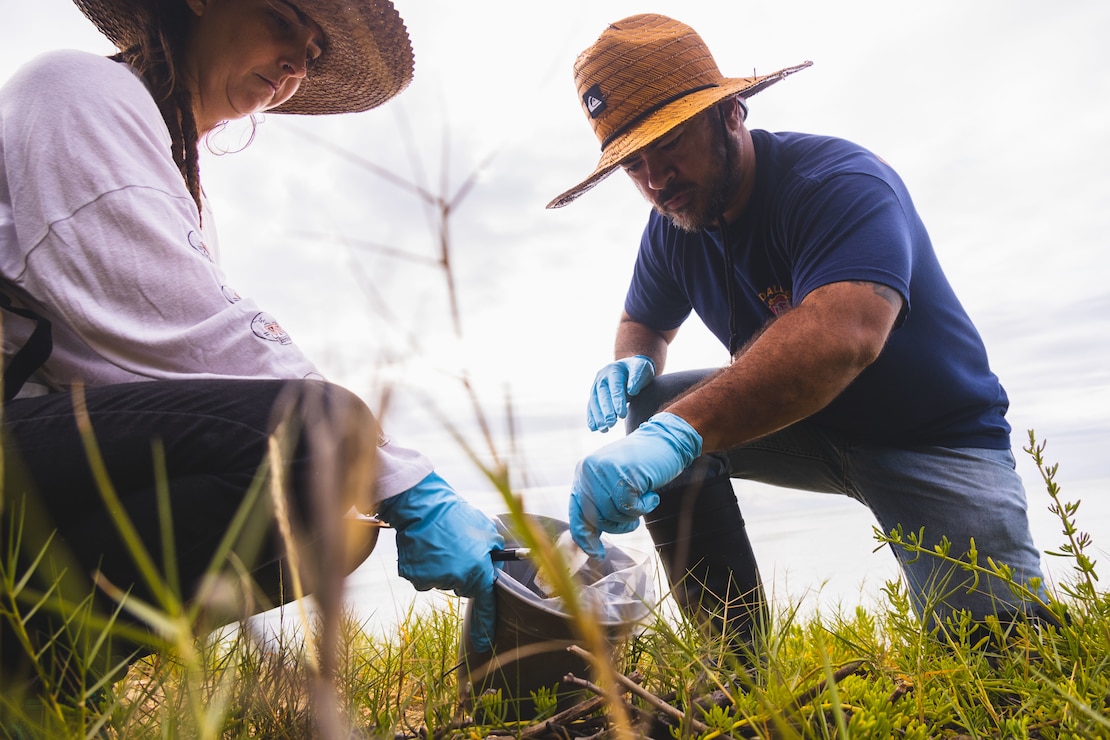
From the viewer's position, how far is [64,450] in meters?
1.28

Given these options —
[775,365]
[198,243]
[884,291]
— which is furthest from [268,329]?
[884,291]

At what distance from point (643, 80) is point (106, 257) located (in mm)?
1973

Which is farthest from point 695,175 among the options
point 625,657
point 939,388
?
point 625,657

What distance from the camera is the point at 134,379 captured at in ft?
4.91

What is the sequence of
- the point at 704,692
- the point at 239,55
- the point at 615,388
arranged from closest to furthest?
the point at 704,692
the point at 239,55
the point at 615,388

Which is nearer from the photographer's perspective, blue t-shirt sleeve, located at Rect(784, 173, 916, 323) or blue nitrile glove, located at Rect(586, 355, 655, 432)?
blue t-shirt sleeve, located at Rect(784, 173, 916, 323)

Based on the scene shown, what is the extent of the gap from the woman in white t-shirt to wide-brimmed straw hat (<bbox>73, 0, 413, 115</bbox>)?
0.54m

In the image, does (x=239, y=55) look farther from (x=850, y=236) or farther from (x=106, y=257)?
(x=850, y=236)

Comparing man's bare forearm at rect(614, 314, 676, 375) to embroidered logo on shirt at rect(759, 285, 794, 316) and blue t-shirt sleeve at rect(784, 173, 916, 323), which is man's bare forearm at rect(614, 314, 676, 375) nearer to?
embroidered logo on shirt at rect(759, 285, 794, 316)

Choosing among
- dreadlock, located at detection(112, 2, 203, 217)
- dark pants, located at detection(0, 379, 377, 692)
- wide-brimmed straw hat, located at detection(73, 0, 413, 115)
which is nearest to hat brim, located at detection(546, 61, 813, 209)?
wide-brimmed straw hat, located at detection(73, 0, 413, 115)

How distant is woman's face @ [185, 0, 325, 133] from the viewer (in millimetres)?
1950

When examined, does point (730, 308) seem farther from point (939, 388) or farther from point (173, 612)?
point (173, 612)

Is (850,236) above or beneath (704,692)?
above

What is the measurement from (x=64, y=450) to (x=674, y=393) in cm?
210
